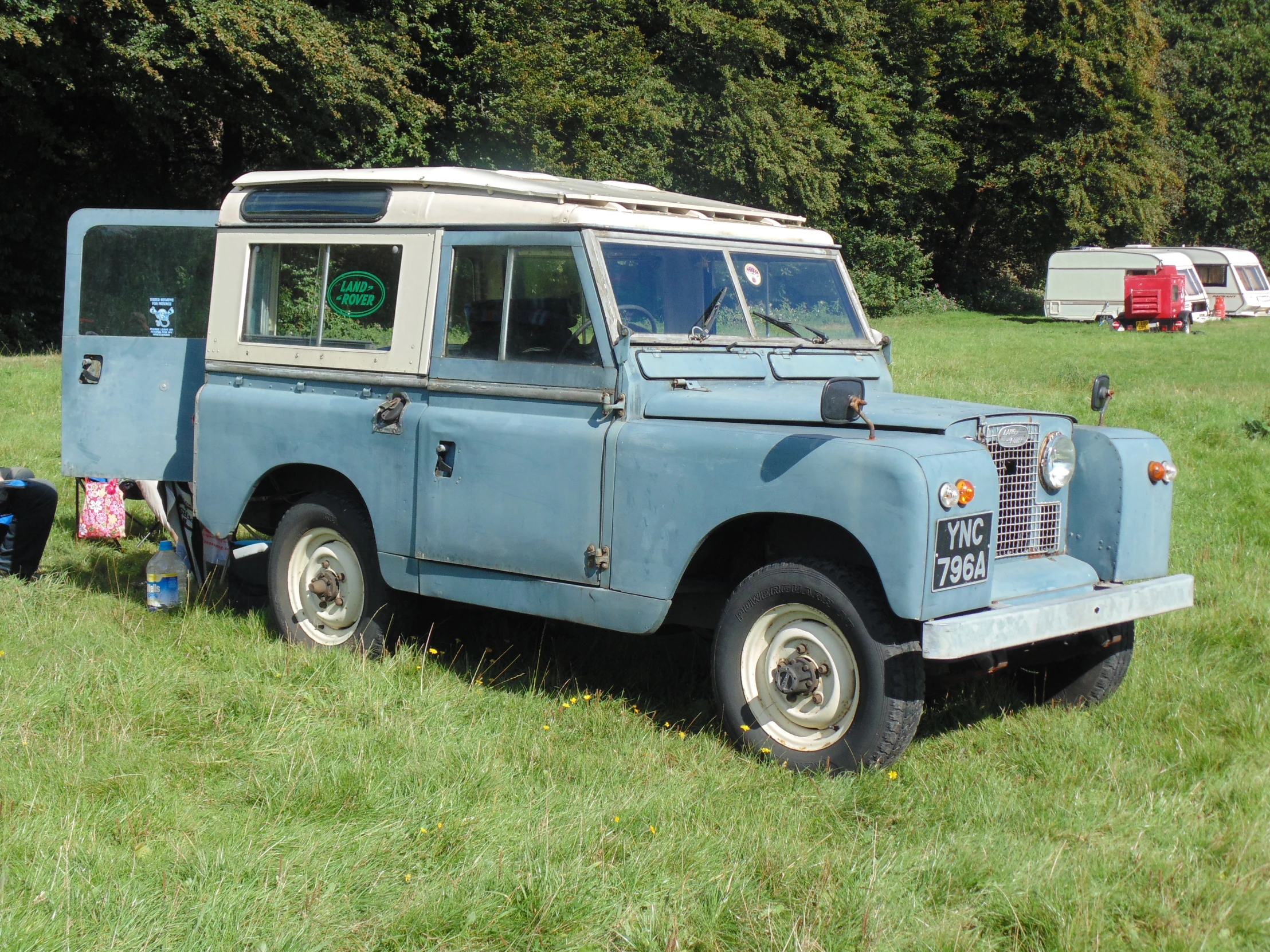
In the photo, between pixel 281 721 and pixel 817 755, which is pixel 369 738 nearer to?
pixel 281 721

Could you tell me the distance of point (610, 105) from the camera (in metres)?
25.1

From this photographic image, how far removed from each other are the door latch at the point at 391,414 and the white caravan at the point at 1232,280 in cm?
4091

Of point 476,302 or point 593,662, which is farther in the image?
point 593,662

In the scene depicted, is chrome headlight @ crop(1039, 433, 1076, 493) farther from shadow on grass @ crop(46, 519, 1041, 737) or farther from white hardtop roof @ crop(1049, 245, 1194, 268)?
white hardtop roof @ crop(1049, 245, 1194, 268)

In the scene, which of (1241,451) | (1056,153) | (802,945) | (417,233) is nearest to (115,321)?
(417,233)

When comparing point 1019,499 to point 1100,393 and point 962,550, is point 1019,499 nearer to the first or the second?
point 962,550

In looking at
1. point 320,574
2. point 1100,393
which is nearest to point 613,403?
point 320,574

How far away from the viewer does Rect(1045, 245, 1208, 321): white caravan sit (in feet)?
120

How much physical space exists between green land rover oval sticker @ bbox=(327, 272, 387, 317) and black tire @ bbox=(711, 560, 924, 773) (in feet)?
7.81

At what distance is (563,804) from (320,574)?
2489mm

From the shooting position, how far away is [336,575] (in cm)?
634

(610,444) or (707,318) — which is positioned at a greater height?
(707,318)

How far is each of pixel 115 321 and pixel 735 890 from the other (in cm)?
521

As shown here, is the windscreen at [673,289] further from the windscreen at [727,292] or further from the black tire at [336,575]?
the black tire at [336,575]
